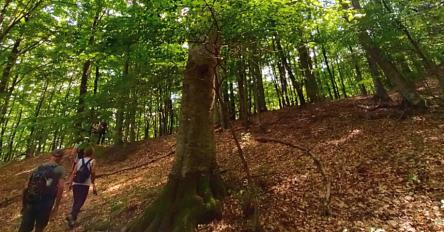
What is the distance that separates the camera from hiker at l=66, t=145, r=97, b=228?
763 centimetres

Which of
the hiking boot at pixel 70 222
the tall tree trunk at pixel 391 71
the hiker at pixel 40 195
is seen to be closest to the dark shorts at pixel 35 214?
the hiker at pixel 40 195

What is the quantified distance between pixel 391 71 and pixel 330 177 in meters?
6.48

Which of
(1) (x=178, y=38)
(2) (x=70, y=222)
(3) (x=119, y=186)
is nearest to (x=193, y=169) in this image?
(1) (x=178, y=38)

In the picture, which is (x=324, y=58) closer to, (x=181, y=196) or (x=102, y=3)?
(x=102, y=3)

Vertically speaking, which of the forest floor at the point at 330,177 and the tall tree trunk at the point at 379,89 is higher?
the tall tree trunk at the point at 379,89

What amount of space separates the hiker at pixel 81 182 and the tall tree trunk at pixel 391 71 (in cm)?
932

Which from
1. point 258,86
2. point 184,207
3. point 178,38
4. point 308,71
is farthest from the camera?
point 258,86

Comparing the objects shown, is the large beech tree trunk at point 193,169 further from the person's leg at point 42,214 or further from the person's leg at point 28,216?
the person's leg at point 28,216

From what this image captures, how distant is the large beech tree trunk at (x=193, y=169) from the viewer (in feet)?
19.2

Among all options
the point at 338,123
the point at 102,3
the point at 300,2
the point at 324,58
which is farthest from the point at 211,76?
the point at 324,58

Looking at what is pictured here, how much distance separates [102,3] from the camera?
10.8 metres

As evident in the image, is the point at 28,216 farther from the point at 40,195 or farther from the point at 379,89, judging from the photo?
the point at 379,89

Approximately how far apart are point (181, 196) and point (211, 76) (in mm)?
2633

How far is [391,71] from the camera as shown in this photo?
38.3ft
